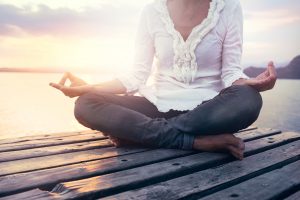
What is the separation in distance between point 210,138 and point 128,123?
51cm

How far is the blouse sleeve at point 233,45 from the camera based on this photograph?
264 cm

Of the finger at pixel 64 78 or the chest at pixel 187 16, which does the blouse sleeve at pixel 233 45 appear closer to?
the chest at pixel 187 16

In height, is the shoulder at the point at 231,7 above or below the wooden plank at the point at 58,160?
above

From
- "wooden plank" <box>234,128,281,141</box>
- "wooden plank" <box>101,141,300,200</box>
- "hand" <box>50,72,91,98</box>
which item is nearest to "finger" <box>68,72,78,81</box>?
"hand" <box>50,72,91,98</box>

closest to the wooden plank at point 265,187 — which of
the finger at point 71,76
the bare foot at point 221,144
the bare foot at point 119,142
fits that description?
the bare foot at point 221,144

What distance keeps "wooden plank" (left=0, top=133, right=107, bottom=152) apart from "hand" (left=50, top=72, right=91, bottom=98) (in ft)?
1.14

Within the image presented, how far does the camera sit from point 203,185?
5.38ft

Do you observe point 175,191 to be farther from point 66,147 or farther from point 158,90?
point 158,90

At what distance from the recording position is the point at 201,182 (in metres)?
1.68

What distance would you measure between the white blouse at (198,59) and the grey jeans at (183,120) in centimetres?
30

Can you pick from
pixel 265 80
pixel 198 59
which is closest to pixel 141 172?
pixel 265 80

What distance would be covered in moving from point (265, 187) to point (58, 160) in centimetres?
107

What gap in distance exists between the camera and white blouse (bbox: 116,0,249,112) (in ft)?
8.66

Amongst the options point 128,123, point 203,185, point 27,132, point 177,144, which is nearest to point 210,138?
point 177,144
